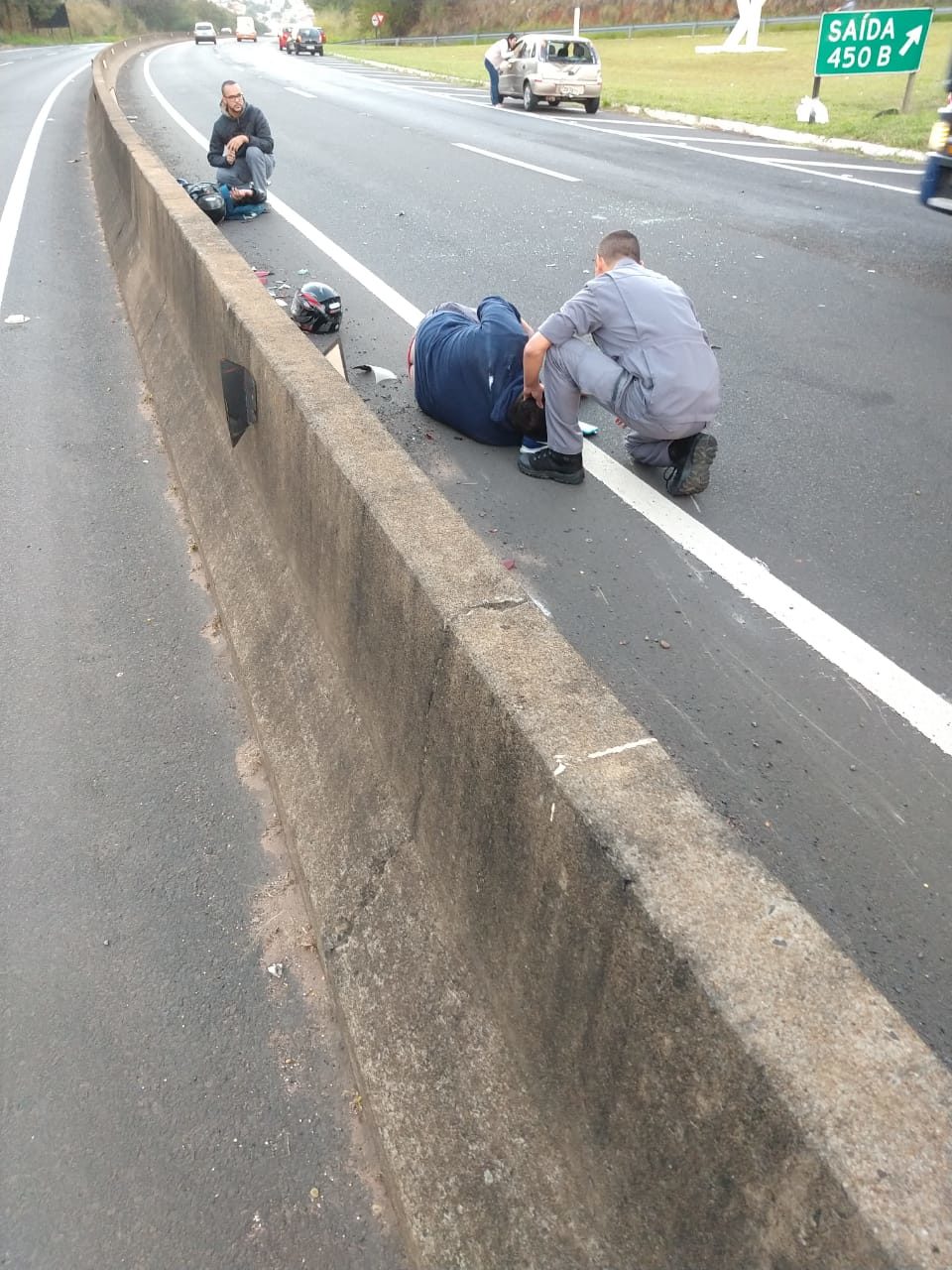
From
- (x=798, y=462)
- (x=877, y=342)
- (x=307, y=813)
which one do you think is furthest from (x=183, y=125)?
(x=307, y=813)

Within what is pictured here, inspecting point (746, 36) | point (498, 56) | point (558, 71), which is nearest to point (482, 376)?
point (558, 71)

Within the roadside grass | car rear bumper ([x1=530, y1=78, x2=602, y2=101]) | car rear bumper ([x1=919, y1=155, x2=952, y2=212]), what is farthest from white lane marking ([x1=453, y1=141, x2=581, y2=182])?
car rear bumper ([x1=530, y1=78, x2=602, y2=101])

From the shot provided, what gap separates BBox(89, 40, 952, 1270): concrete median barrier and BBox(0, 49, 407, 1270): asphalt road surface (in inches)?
6.5

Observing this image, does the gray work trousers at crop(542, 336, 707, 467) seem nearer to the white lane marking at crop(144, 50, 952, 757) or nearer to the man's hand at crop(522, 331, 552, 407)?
the man's hand at crop(522, 331, 552, 407)

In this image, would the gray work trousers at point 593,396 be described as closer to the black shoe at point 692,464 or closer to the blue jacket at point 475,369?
the black shoe at point 692,464

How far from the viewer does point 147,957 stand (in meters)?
2.62

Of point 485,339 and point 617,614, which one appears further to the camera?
point 485,339

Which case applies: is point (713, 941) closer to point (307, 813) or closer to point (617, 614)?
point (307, 813)

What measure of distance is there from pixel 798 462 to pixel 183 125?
17033 mm

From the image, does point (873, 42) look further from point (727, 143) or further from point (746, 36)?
point (746, 36)

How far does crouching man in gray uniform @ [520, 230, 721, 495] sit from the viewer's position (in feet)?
15.2

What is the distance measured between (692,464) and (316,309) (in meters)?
3.21

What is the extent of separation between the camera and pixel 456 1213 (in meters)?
1.85

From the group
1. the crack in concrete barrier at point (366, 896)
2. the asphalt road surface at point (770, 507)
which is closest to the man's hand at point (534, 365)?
the asphalt road surface at point (770, 507)
